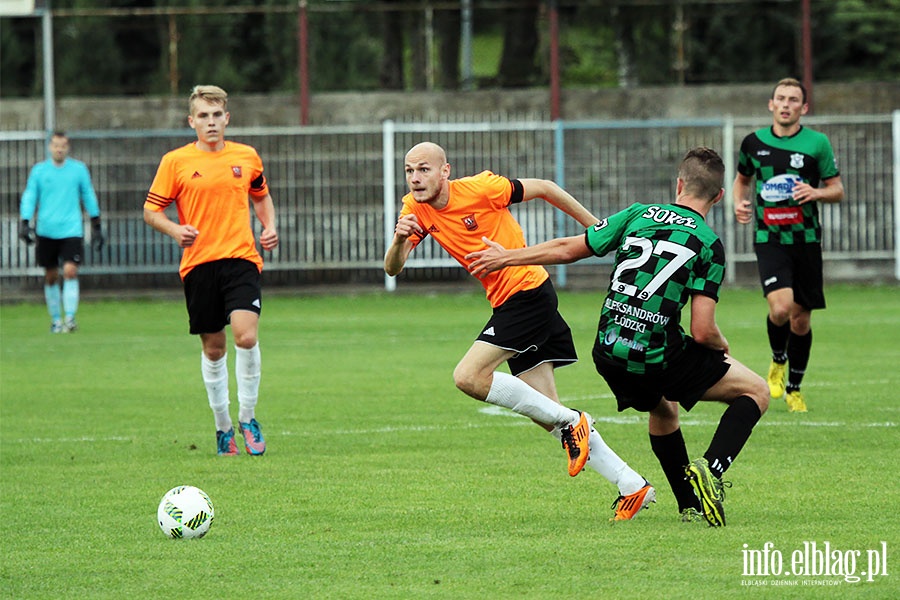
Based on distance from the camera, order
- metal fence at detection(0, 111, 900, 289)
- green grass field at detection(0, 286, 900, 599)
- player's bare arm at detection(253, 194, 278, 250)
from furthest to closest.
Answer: metal fence at detection(0, 111, 900, 289) → player's bare arm at detection(253, 194, 278, 250) → green grass field at detection(0, 286, 900, 599)

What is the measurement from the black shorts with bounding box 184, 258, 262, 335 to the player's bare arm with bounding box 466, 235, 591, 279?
3.13m

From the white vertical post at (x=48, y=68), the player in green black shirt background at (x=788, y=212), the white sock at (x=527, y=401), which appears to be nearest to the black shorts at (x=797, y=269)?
the player in green black shirt background at (x=788, y=212)

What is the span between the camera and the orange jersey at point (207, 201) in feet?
30.1

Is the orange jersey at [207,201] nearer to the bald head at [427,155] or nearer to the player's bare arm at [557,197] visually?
the bald head at [427,155]

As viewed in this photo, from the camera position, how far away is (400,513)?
685cm

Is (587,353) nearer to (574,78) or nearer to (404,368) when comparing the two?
(404,368)

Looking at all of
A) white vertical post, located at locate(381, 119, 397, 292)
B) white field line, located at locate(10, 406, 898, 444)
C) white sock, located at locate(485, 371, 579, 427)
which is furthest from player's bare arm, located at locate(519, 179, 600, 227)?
white vertical post, located at locate(381, 119, 397, 292)

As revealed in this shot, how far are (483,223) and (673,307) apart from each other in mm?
1605

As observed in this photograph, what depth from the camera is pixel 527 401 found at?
273 inches

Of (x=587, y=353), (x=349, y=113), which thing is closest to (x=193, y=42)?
(x=349, y=113)

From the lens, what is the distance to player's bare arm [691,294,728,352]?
614cm

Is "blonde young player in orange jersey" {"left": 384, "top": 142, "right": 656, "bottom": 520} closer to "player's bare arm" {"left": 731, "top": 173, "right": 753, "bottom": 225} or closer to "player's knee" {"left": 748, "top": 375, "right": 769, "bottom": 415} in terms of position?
"player's knee" {"left": 748, "top": 375, "right": 769, "bottom": 415}

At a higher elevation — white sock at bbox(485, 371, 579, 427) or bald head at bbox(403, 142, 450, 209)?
bald head at bbox(403, 142, 450, 209)

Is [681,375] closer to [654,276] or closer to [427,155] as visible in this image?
[654,276]
